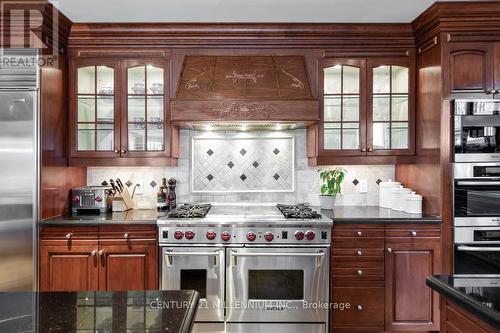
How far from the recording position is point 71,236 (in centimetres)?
273

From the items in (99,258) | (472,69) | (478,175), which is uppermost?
(472,69)

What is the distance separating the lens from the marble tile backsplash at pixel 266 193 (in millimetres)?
3465

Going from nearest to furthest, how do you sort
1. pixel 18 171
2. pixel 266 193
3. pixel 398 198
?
1. pixel 18 171
2. pixel 398 198
3. pixel 266 193

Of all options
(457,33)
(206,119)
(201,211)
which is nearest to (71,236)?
(201,211)

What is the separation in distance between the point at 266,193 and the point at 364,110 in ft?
3.94

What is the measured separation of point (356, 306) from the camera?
9.02 ft

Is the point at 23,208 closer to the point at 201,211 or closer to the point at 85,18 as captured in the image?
the point at 201,211

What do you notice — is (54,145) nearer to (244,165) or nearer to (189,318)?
(244,165)

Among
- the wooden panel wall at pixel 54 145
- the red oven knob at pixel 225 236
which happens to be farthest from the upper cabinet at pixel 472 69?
the wooden panel wall at pixel 54 145

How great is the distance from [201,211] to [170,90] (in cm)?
109

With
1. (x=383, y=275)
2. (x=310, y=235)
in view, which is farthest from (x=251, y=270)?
(x=383, y=275)

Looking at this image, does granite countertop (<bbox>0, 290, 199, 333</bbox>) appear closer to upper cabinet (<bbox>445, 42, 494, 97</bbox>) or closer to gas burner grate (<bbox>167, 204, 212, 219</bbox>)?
gas burner grate (<bbox>167, 204, 212, 219</bbox>)

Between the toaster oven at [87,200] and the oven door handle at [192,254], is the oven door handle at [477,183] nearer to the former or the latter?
the oven door handle at [192,254]

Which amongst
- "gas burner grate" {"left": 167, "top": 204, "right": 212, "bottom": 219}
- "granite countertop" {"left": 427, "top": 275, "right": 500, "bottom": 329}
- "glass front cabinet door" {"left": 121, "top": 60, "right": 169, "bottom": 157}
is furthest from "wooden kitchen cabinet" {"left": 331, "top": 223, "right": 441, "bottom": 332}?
"glass front cabinet door" {"left": 121, "top": 60, "right": 169, "bottom": 157}
